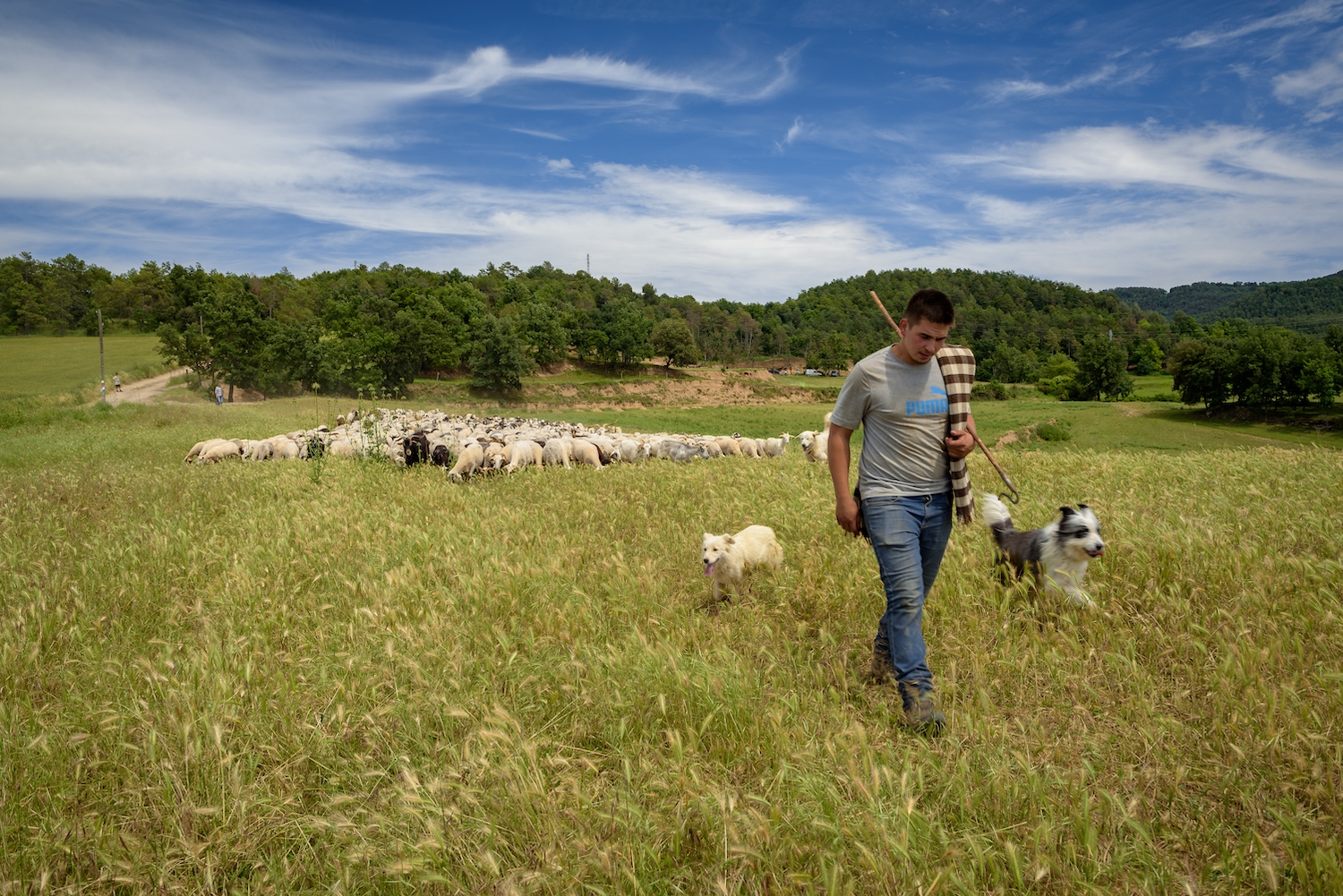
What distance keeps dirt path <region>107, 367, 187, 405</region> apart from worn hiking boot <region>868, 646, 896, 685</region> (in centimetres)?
6075

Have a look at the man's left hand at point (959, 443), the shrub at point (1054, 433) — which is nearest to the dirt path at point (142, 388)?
the man's left hand at point (959, 443)

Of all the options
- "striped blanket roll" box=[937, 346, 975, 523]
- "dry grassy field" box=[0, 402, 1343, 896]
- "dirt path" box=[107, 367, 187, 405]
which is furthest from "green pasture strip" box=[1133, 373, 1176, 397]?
"dirt path" box=[107, 367, 187, 405]

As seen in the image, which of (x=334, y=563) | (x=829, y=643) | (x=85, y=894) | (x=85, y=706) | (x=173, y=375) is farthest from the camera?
(x=173, y=375)

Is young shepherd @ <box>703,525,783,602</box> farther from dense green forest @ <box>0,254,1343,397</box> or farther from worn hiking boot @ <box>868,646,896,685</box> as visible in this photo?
dense green forest @ <box>0,254,1343,397</box>

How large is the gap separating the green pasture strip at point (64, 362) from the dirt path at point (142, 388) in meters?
0.98

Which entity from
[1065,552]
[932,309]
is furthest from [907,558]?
[1065,552]

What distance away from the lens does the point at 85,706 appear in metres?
3.83

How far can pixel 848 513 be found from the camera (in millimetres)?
4266

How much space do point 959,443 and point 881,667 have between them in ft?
5.29

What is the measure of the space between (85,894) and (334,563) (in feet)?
13.7

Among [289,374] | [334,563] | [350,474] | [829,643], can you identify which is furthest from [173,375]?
[829,643]

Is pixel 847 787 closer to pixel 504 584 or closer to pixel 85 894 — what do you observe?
pixel 85 894

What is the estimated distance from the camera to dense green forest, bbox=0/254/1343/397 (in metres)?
60.9

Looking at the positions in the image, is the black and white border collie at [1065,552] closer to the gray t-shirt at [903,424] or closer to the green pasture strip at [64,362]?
the gray t-shirt at [903,424]
